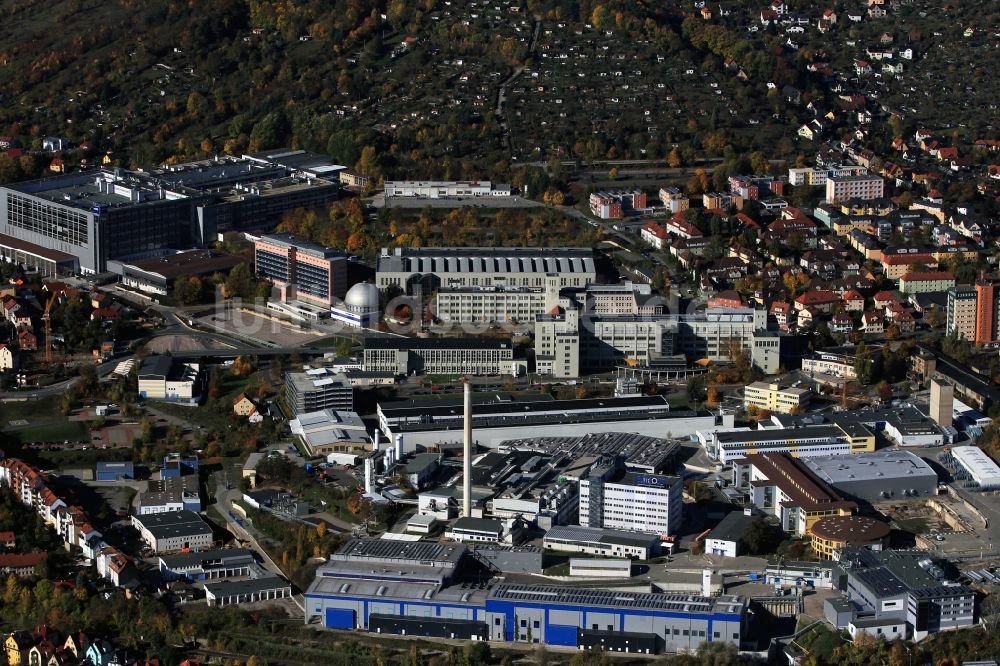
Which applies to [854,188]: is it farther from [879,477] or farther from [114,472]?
[114,472]

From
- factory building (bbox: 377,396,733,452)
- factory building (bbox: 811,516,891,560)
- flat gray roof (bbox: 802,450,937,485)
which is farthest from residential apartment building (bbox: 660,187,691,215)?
factory building (bbox: 811,516,891,560)

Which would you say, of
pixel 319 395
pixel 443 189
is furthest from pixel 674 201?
pixel 319 395

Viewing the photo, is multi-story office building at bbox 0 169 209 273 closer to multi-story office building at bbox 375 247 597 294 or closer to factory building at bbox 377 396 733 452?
multi-story office building at bbox 375 247 597 294

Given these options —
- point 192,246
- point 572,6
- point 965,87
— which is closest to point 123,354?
point 192,246

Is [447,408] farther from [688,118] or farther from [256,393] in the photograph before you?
[688,118]

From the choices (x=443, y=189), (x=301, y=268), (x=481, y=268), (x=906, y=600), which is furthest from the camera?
(x=443, y=189)
